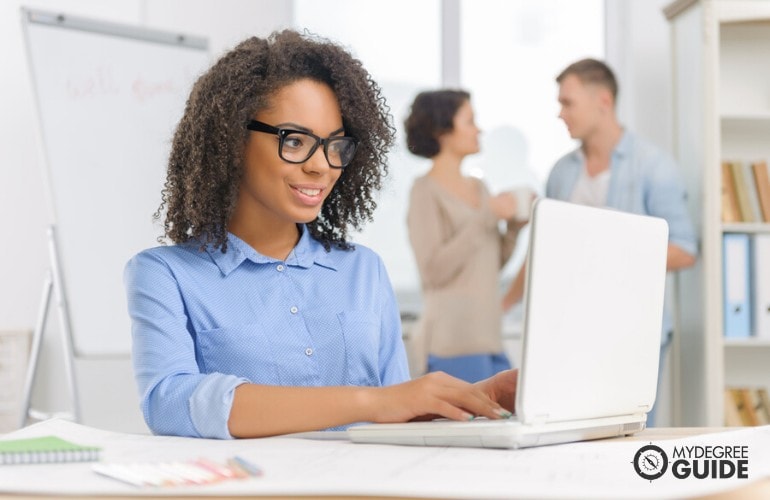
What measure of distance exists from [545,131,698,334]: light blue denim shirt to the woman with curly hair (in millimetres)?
1872

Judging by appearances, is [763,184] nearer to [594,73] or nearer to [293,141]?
[594,73]

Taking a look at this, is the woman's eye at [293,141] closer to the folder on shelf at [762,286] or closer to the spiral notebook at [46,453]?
the spiral notebook at [46,453]

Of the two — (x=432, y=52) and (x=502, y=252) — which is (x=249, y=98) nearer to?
(x=502, y=252)

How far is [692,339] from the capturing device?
146 inches

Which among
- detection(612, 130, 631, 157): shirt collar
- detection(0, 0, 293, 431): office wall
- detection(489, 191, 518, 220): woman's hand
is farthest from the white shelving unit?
detection(612, 130, 631, 157): shirt collar

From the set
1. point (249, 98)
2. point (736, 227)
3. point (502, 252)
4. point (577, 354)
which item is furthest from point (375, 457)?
point (736, 227)

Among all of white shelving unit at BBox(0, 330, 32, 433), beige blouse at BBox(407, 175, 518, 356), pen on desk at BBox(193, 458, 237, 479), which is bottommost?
white shelving unit at BBox(0, 330, 32, 433)

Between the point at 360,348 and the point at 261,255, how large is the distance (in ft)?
0.66

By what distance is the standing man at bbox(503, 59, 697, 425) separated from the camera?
3.34m

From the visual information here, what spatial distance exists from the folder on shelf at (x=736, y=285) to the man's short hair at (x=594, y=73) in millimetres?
680

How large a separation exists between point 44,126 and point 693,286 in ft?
7.52

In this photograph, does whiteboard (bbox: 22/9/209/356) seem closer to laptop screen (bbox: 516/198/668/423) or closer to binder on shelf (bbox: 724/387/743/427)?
binder on shelf (bbox: 724/387/743/427)

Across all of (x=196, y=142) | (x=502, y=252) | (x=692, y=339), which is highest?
(x=196, y=142)

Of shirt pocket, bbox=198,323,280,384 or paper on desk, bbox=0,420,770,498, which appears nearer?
paper on desk, bbox=0,420,770,498
